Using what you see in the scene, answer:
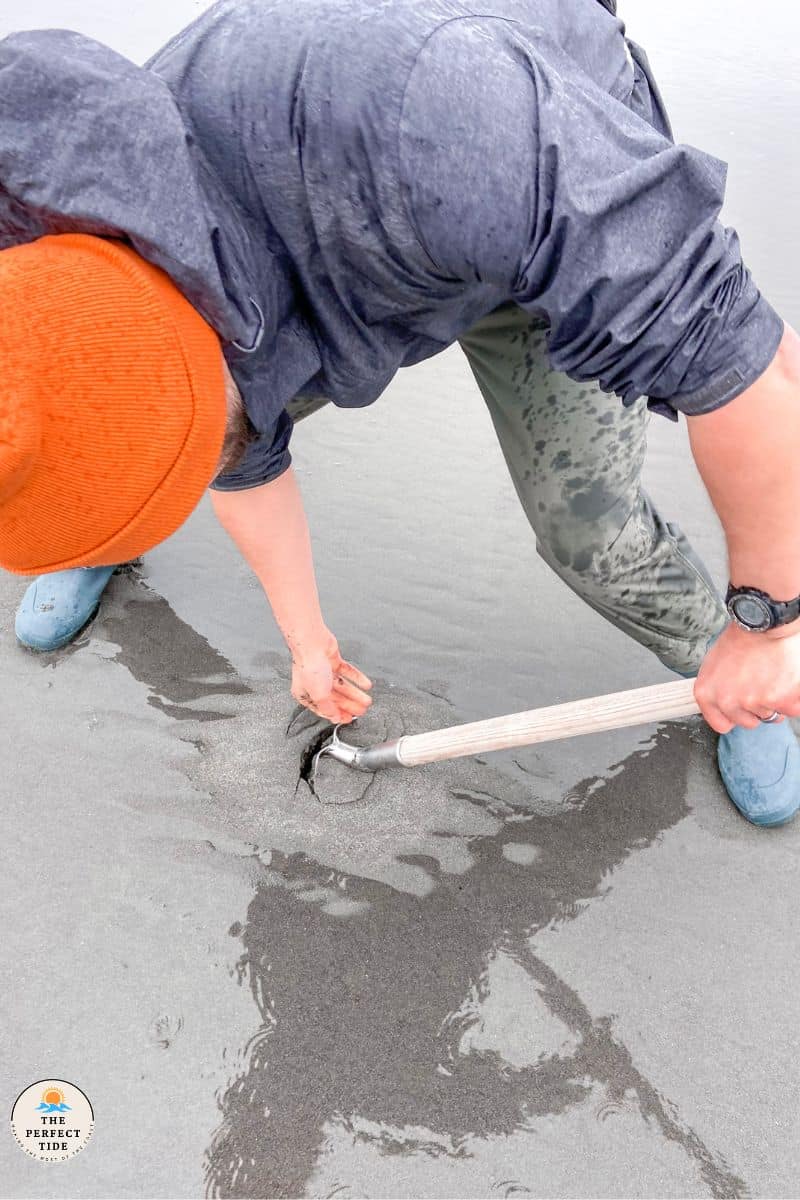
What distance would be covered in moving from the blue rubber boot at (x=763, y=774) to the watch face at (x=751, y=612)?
0.72 m

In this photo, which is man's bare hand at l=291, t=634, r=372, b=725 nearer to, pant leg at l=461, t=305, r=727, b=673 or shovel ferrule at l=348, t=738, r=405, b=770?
shovel ferrule at l=348, t=738, r=405, b=770

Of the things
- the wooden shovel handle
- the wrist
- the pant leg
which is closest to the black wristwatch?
the wooden shovel handle

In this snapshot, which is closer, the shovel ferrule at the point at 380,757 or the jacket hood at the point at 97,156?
the jacket hood at the point at 97,156

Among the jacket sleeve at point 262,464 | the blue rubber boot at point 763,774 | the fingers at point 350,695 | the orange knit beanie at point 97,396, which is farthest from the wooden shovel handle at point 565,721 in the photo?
the orange knit beanie at point 97,396

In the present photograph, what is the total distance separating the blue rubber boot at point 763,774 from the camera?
1.80 meters

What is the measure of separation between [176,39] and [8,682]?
1602 millimetres

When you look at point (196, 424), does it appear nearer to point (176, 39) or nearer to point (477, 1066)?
point (176, 39)

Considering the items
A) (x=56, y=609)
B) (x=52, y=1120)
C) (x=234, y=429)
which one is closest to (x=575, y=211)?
(x=234, y=429)

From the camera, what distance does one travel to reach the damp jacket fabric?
84cm

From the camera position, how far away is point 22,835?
1853 mm

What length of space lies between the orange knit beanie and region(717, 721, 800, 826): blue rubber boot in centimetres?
139

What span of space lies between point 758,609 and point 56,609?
1.72 m

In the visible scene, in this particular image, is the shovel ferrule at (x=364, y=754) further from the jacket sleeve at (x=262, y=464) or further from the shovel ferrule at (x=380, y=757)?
the jacket sleeve at (x=262, y=464)

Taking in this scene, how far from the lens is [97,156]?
84cm
